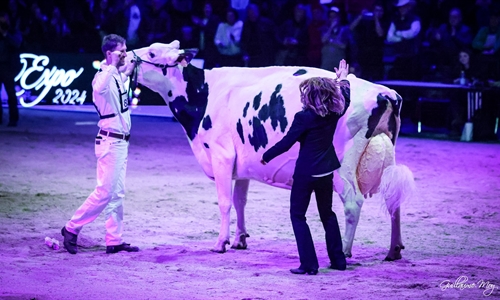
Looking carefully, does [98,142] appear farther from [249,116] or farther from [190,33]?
[190,33]

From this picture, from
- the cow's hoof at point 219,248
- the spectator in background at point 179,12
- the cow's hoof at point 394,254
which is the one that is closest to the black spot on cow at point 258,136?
the cow's hoof at point 219,248

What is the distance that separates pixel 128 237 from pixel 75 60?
1303 centimetres

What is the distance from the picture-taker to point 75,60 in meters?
21.6

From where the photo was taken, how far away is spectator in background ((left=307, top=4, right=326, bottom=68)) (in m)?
20.9

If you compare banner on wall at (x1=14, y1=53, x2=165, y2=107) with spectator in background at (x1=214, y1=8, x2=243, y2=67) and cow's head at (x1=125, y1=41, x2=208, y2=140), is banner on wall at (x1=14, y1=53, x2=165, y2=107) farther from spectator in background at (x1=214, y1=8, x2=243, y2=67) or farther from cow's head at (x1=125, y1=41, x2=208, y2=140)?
cow's head at (x1=125, y1=41, x2=208, y2=140)

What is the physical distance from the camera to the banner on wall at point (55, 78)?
21109mm

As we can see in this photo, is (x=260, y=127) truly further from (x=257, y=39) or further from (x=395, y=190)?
(x=257, y=39)

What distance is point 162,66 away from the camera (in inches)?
373

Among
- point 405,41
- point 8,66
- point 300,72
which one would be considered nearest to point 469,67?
point 405,41

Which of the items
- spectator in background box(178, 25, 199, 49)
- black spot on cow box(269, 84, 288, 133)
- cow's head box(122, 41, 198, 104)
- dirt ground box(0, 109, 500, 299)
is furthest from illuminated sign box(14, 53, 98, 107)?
black spot on cow box(269, 84, 288, 133)

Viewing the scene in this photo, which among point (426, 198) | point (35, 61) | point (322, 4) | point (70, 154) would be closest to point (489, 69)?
point (322, 4)

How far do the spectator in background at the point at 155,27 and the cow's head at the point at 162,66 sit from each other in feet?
45.5

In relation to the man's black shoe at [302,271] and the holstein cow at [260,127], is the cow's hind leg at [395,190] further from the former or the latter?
the man's black shoe at [302,271]

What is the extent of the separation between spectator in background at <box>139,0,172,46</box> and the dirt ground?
310 inches
